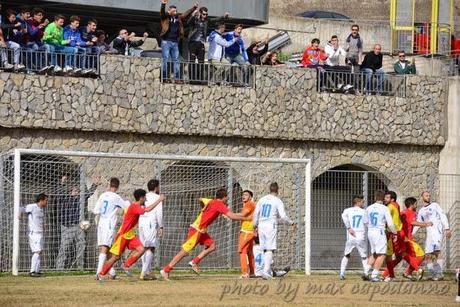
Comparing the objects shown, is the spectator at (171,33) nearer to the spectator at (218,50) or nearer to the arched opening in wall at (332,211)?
the spectator at (218,50)

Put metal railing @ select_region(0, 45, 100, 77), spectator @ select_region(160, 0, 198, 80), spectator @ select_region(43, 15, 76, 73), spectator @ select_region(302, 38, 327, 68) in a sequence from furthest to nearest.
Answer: spectator @ select_region(302, 38, 327, 68) → spectator @ select_region(160, 0, 198, 80) → spectator @ select_region(43, 15, 76, 73) → metal railing @ select_region(0, 45, 100, 77)

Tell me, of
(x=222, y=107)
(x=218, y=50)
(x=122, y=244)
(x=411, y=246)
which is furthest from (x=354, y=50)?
(x=122, y=244)

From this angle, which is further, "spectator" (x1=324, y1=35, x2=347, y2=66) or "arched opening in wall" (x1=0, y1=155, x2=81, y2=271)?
"spectator" (x1=324, y1=35, x2=347, y2=66)

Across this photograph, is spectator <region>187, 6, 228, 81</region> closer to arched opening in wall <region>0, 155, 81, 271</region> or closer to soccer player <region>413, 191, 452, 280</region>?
arched opening in wall <region>0, 155, 81, 271</region>

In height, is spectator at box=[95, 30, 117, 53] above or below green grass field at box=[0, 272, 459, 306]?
above

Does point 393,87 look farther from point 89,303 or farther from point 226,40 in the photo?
point 89,303

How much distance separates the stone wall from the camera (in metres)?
30.7

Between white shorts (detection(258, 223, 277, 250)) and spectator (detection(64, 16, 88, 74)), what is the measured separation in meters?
6.29

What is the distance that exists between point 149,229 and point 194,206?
4.75 meters

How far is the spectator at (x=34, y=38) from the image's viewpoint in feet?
99.0

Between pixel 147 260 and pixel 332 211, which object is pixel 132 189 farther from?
pixel 147 260

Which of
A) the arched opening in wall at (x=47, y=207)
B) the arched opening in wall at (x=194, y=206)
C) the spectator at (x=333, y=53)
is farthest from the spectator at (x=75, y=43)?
the spectator at (x=333, y=53)

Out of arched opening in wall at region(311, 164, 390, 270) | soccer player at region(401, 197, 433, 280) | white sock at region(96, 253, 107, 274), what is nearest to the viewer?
white sock at region(96, 253, 107, 274)

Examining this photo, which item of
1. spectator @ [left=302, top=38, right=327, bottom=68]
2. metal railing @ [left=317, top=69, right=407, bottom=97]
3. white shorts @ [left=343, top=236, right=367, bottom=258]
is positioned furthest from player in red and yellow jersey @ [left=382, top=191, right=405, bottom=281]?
spectator @ [left=302, top=38, right=327, bottom=68]
